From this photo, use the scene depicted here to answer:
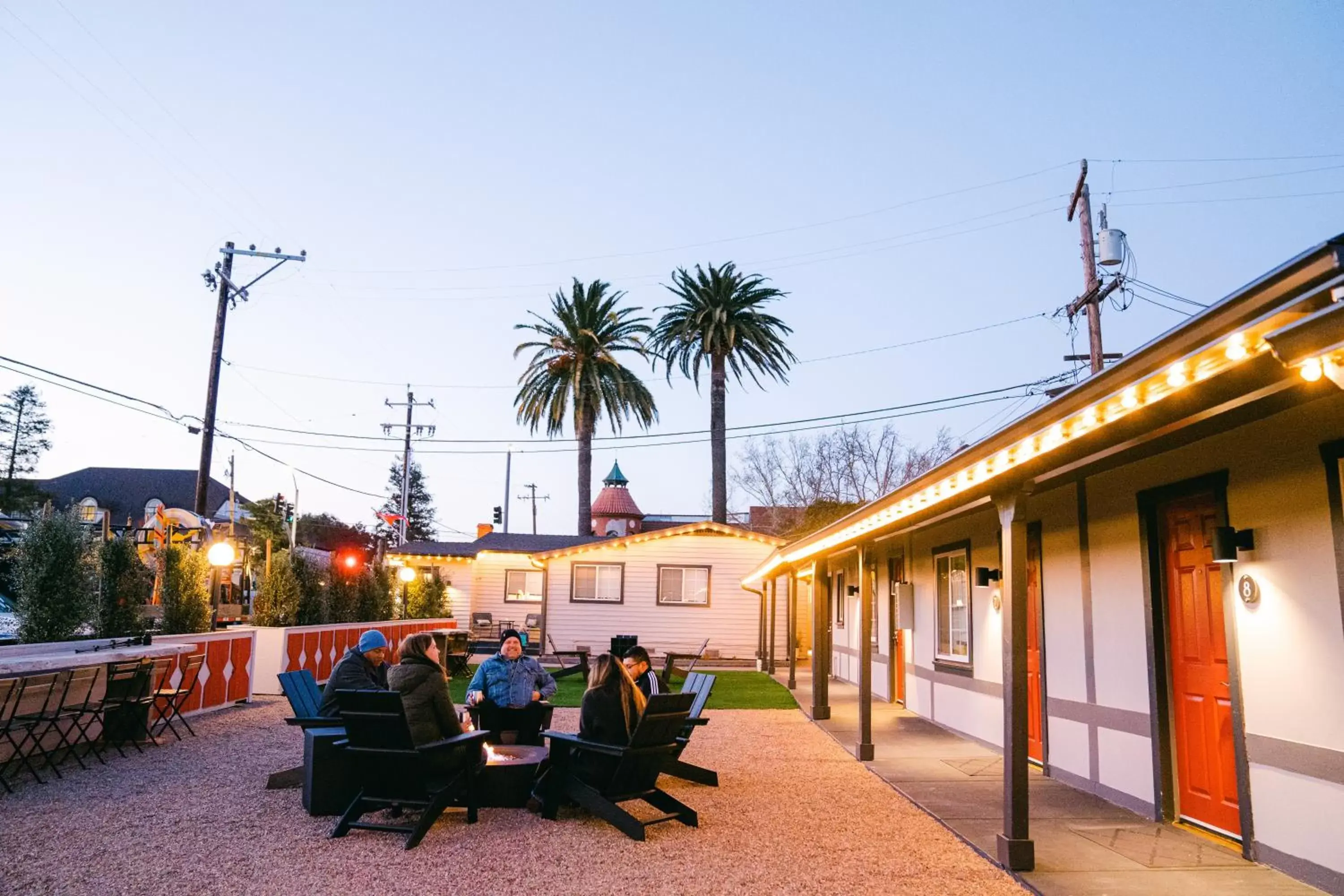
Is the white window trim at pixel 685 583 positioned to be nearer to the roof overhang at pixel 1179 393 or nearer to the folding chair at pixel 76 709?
the folding chair at pixel 76 709

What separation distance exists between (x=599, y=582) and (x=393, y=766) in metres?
20.3

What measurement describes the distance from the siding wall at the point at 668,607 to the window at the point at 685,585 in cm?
14

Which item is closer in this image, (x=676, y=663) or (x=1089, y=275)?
(x=1089, y=275)

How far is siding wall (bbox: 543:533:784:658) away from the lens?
2588 cm

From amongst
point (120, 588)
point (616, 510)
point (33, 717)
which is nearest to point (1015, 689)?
point (33, 717)

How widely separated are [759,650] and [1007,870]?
62.4ft

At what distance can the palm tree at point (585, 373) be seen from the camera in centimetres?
3291

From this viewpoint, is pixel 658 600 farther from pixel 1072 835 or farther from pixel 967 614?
pixel 1072 835

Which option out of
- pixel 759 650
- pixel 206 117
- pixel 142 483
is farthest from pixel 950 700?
pixel 142 483

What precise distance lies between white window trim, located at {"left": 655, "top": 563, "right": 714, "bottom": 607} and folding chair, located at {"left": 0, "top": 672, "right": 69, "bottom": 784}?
1792 cm

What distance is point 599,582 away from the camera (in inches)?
1033

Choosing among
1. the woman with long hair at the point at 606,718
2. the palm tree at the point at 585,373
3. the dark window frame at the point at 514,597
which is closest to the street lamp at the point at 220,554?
the woman with long hair at the point at 606,718

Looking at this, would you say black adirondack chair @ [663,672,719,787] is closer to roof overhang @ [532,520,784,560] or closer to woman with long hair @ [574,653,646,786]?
woman with long hair @ [574,653,646,786]

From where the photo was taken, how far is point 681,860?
558 centimetres
